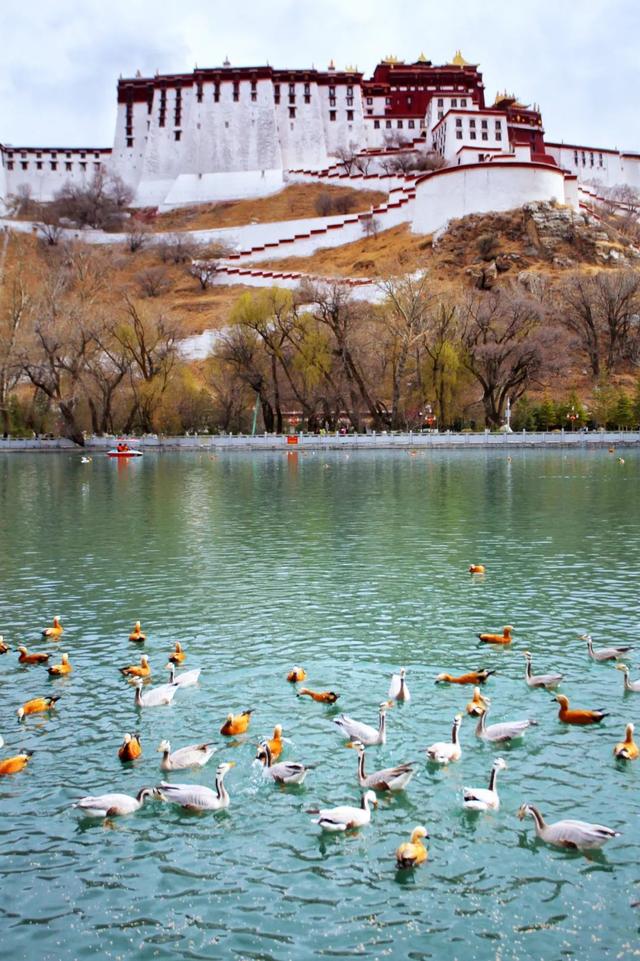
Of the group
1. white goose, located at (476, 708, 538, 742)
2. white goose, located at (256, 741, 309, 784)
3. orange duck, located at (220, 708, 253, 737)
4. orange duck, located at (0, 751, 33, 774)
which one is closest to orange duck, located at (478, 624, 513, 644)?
white goose, located at (476, 708, 538, 742)

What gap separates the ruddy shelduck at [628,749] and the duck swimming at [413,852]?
2.69 meters

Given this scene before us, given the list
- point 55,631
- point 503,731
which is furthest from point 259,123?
point 503,731

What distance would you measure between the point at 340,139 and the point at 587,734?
12195 centimetres

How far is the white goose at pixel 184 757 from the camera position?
844 centimetres

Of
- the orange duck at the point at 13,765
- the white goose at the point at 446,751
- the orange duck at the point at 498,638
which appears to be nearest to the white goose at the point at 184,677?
the orange duck at the point at 13,765

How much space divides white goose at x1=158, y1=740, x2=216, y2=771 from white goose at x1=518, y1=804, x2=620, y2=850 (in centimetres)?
313

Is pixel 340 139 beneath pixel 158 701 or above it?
above

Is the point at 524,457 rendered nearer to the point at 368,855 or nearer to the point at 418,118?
the point at 368,855

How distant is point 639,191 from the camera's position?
114 metres

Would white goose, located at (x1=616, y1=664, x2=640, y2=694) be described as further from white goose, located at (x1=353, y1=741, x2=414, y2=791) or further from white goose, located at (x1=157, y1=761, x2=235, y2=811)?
white goose, located at (x1=157, y1=761, x2=235, y2=811)

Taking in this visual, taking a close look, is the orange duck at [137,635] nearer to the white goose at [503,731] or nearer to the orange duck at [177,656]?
the orange duck at [177,656]

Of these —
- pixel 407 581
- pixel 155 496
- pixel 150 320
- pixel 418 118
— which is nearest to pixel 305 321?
pixel 150 320

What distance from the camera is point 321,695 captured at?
406 inches

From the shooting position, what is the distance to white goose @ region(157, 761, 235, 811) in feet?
25.2
